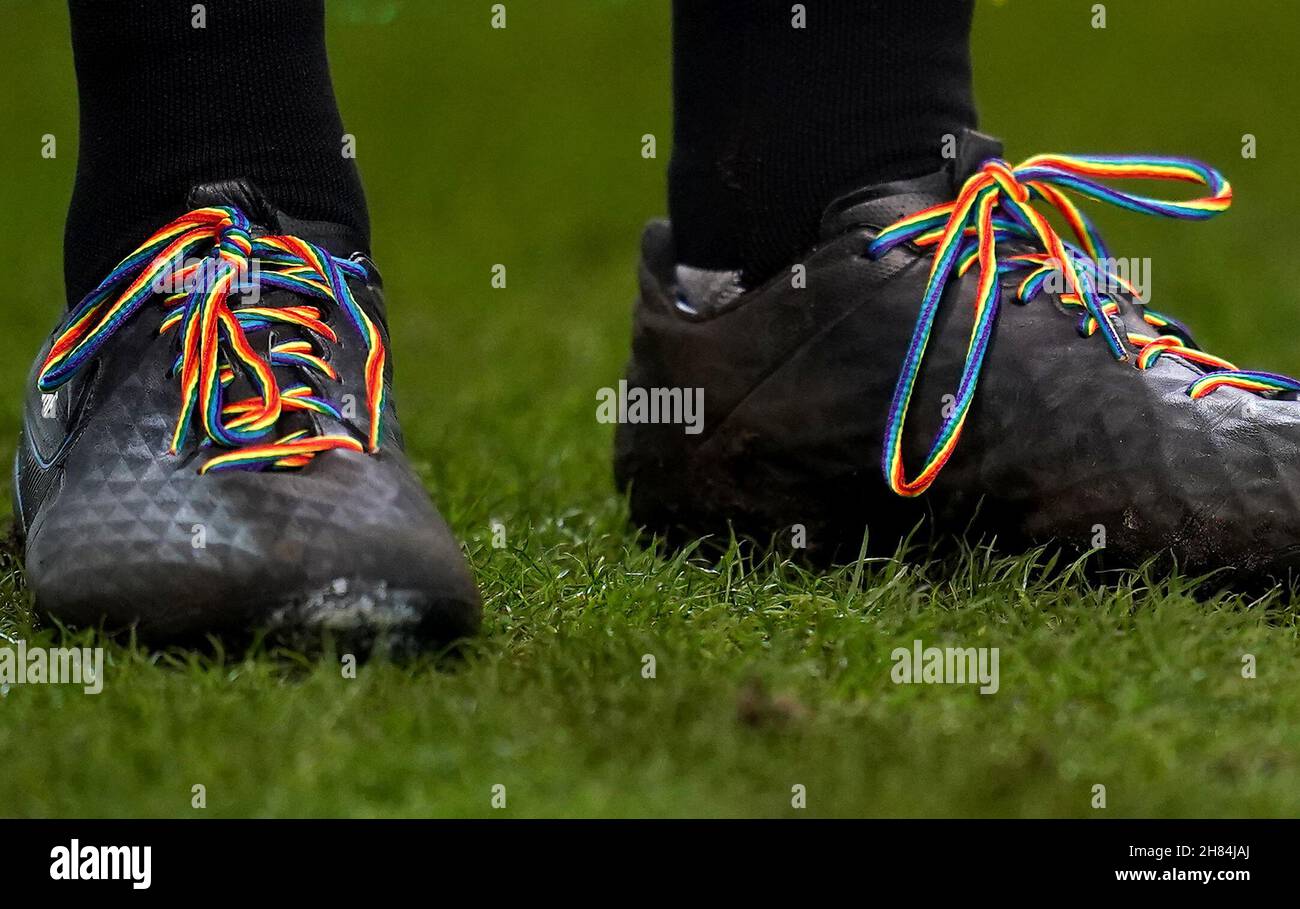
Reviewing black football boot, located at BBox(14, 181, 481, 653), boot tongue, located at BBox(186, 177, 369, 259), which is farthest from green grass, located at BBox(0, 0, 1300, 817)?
boot tongue, located at BBox(186, 177, 369, 259)

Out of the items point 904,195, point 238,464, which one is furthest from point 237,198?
point 904,195

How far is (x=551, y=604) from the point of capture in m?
1.84

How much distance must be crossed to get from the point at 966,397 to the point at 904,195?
Result: 0.97 ft

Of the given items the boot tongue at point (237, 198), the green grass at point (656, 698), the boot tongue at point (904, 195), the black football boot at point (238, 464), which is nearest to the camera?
the green grass at point (656, 698)

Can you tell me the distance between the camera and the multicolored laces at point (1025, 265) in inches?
73.4

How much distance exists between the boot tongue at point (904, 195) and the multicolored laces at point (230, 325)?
59 cm

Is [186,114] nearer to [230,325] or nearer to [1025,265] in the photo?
[230,325]

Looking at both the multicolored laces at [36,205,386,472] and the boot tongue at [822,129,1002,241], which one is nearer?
the multicolored laces at [36,205,386,472]

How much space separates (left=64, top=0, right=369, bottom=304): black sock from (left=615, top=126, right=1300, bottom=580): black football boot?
0.51 meters

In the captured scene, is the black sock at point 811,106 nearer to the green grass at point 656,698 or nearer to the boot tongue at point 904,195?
the boot tongue at point 904,195

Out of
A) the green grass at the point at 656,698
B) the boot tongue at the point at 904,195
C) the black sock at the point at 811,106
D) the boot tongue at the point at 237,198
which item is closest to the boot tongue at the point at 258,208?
the boot tongue at the point at 237,198

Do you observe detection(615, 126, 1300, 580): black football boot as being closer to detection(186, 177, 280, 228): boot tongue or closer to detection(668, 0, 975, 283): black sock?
detection(668, 0, 975, 283): black sock

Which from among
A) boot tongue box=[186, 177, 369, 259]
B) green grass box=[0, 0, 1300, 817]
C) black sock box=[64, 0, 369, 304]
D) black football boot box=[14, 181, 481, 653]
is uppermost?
black sock box=[64, 0, 369, 304]

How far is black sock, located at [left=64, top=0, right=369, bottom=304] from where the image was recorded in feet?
5.86
